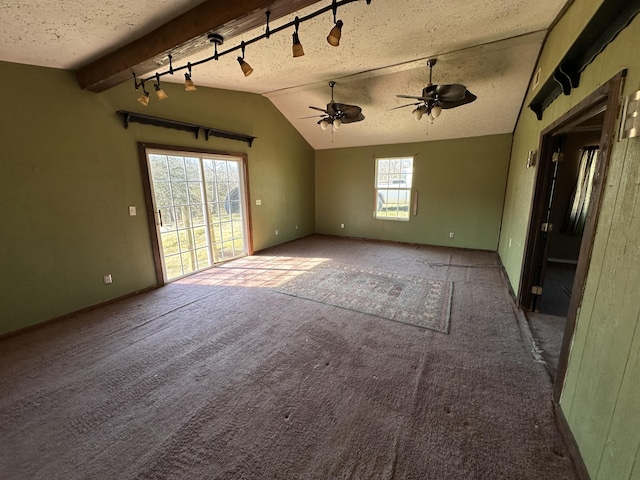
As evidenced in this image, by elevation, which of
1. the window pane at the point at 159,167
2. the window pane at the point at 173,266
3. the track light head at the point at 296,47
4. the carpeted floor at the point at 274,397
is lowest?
the carpeted floor at the point at 274,397

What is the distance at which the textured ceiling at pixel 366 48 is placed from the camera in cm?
192

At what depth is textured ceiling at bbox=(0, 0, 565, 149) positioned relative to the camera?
1.92 meters

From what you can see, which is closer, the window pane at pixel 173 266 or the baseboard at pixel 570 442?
the baseboard at pixel 570 442

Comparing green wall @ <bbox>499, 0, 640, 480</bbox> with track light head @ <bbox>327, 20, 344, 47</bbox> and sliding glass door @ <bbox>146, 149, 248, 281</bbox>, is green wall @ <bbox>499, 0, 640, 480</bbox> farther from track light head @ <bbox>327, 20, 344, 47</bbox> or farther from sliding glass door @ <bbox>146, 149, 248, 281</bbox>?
sliding glass door @ <bbox>146, 149, 248, 281</bbox>

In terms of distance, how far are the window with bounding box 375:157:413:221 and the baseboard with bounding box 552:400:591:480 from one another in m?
4.85

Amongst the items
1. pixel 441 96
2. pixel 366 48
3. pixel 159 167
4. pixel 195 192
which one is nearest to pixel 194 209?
pixel 195 192

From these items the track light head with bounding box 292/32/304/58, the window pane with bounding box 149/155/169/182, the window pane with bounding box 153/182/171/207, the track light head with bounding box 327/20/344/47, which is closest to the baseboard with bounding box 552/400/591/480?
the track light head with bounding box 327/20/344/47

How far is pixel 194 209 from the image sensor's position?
4.20 meters

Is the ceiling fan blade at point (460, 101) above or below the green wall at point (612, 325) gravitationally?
above

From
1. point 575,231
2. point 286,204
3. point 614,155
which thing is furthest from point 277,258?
point 575,231

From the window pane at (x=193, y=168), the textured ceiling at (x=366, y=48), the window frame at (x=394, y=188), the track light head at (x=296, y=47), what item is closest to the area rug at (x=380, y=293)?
the window pane at (x=193, y=168)

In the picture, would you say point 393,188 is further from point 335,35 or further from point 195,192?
point 335,35

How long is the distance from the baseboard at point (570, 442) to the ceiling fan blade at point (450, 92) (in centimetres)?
299

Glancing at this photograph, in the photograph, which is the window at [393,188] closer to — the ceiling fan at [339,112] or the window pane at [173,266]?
the ceiling fan at [339,112]
